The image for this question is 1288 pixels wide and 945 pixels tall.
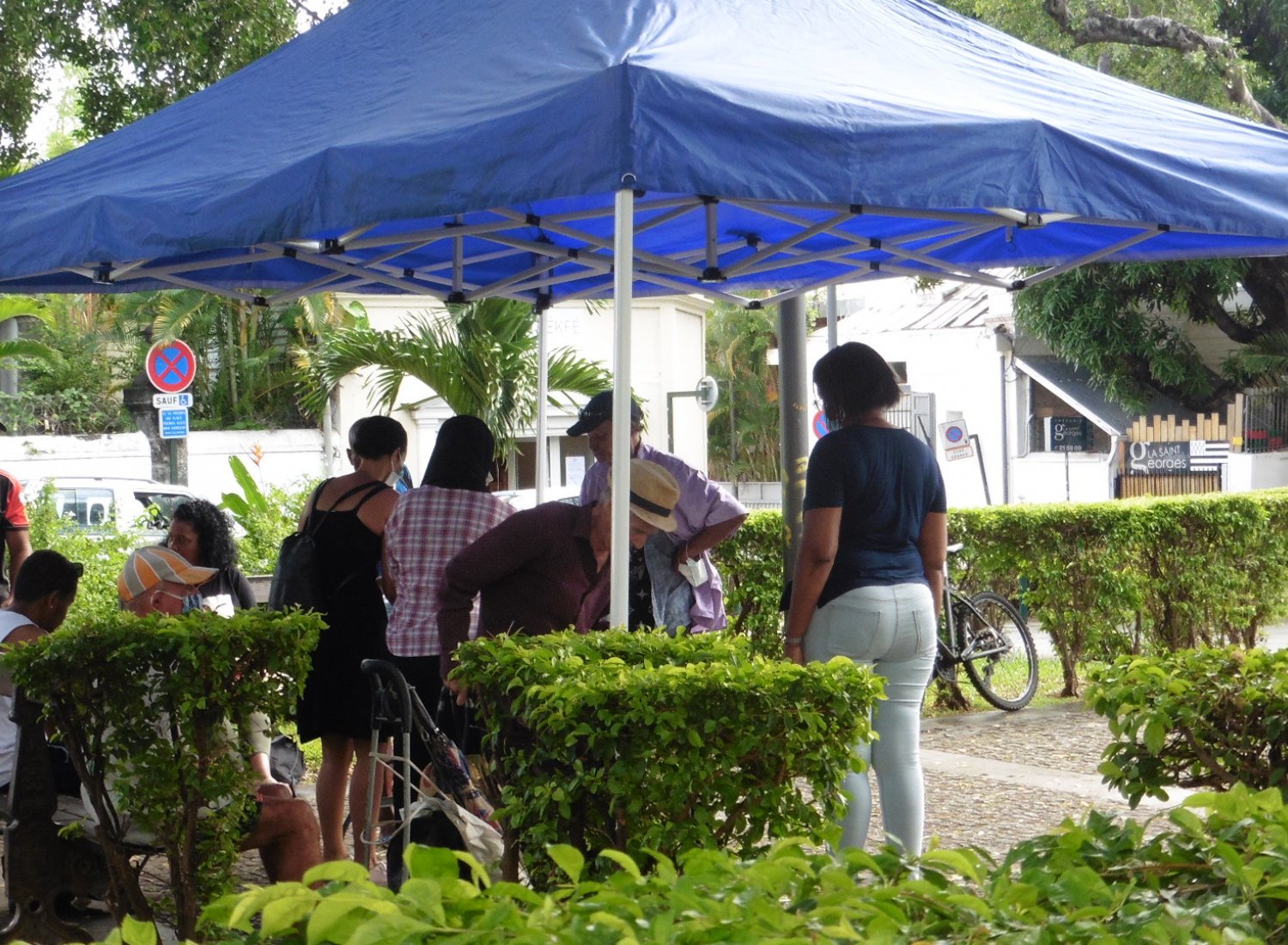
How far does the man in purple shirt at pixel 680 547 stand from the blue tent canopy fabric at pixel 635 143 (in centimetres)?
74

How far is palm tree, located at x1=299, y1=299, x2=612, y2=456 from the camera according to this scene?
47.5 ft

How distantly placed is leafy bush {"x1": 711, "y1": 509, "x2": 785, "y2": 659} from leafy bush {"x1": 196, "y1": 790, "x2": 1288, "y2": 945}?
6815mm

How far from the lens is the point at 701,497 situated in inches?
223

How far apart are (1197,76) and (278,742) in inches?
669

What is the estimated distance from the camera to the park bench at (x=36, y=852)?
4477 millimetres

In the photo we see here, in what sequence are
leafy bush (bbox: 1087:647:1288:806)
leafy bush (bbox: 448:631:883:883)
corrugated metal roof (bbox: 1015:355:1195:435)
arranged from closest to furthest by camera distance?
leafy bush (bbox: 1087:647:1288:806)
leafy bush (bbox: 448:631:883:883)
corrugated metal roof (bbox: 1015:355:1195:435)

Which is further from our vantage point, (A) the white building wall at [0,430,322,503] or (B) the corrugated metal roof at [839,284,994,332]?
(B) the corrugated metal roof at [839,284,994,332]

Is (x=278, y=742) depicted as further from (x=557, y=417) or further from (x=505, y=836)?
(x=557, y=417)

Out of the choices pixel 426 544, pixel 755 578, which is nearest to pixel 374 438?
pixel 426 544

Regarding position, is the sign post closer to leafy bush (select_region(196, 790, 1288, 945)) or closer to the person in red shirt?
the person in red shirt

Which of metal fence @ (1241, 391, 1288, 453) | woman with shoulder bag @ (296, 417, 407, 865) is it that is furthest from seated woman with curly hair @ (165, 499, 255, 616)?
metal fence @ (1241, 391, 1288, 453)

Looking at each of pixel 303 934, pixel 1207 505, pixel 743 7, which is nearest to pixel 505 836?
pixel 303 934

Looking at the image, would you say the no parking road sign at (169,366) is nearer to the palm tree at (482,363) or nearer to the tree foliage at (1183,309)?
the palm tree at (482,363)

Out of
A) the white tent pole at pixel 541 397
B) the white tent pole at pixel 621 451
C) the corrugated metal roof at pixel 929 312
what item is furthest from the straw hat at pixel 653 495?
the corrugated metal roof at pixel 929 312
